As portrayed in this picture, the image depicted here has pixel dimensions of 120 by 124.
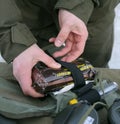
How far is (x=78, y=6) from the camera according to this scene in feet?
3.83

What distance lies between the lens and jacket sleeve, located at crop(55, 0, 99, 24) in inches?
44.1

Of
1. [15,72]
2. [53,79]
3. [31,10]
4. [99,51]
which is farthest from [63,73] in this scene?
[99,51]

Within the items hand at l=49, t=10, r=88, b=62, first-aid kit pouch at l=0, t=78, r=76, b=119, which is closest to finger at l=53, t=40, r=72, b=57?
hand at l=49, t=10, r=88, b=62

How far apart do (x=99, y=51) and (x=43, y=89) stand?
0.66m

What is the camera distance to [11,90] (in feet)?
3.41

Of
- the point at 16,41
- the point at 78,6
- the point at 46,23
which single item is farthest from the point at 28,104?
the point at 46,23

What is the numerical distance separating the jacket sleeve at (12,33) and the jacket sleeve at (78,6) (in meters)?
0.12

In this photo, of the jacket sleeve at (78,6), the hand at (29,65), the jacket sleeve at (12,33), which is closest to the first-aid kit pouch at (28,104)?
the hand at (29,65)

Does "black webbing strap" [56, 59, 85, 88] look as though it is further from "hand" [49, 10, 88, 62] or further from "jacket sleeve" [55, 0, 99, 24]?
"jacket sleeve" [55, 0, 99, 24]

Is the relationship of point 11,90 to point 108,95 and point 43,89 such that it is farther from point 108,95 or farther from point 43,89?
point 108,95

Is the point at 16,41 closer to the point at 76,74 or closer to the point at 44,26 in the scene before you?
the point at 76,74

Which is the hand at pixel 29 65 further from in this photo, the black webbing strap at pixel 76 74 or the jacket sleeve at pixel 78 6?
the jacket sleeve at pixel 78 6

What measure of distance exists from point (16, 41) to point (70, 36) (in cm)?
15

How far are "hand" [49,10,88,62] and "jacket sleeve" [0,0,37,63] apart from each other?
0.08 metres
